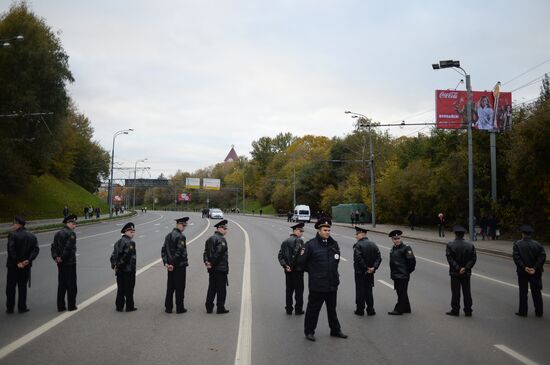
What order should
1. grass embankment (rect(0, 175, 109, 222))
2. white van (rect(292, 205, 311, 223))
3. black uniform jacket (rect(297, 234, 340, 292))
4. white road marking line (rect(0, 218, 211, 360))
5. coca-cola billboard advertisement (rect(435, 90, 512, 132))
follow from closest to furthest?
1. white road marking line (rect(0, 218, 211, 360))
2. black uniform jacket (rect(297, 234, 340, 292))
3. coca-cola billboard advertisement (rect(435, 90, 512, 132))
4. grass embankment (rect(0, 175, 109, 222))
5. white van (rect(292, 205, 311, 223))

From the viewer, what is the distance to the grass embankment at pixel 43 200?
168 ft

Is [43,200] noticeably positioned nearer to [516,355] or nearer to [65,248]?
[65,248]

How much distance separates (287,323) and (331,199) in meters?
65.3

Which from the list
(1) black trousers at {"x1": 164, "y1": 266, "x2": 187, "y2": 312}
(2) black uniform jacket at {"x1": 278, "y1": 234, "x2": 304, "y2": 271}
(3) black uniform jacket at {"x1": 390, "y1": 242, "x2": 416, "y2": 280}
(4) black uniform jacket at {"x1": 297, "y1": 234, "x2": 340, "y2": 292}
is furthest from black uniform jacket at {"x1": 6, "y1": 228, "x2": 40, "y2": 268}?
(3) black uniform jacket at {"x1": 390, "y1": 242, "x2": 416, "y2": 280}

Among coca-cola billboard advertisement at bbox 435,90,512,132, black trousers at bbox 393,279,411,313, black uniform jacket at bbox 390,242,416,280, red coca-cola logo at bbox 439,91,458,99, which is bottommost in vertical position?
black trousers at bbox 393,279,411,313

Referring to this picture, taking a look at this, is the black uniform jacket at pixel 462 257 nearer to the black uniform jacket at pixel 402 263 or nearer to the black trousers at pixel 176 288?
the black uniform jacket at pixel 402 263

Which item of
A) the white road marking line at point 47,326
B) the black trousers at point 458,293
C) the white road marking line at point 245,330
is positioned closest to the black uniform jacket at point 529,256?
the black trousers at point 458,293

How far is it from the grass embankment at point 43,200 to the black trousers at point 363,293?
4575 centimetres

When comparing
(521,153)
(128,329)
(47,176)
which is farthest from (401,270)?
(47,176)

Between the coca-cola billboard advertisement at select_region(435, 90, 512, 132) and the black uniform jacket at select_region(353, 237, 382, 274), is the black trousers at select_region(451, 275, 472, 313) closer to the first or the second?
the black uniform jacket at select_region(353, 237, 382, 274)

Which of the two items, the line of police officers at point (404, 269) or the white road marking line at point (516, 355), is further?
the line of police officers at point (404, 269)

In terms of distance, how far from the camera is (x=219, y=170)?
160 m

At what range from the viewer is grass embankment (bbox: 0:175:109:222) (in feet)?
168

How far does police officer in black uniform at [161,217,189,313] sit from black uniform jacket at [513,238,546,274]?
612cm
